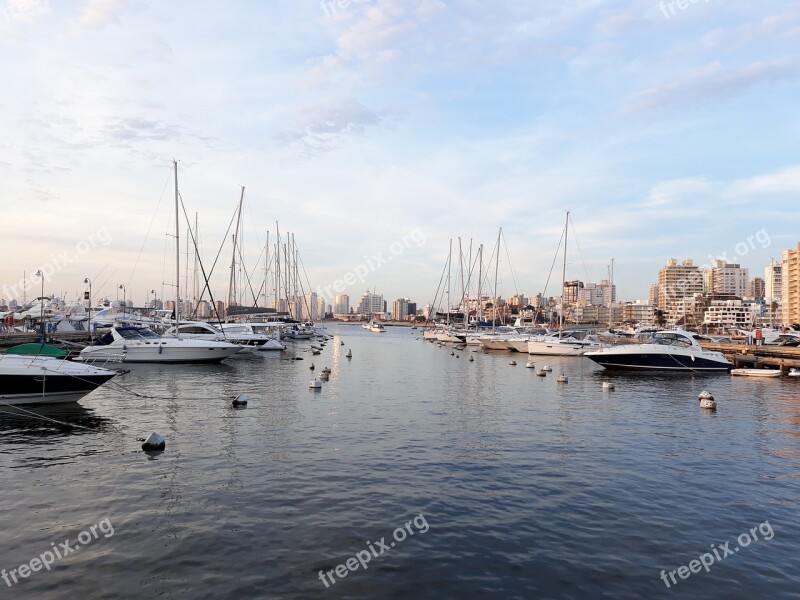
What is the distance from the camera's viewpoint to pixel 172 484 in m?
13.9

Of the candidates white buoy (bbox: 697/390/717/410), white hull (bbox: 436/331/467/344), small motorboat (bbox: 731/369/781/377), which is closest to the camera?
white buoy (bbox: 697/390/717/410)

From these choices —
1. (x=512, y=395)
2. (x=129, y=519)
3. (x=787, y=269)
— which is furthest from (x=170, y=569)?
(x=787, y=269)

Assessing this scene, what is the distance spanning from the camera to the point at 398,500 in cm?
1309

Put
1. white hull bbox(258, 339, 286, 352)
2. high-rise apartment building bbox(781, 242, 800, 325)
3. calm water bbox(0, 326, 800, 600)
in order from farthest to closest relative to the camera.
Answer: high-rise apartment building bbox(781, 242, 800, 325) < white hull bbox(258, 339, 286, 352) < calm water bbox(0, 326, 800, 600)

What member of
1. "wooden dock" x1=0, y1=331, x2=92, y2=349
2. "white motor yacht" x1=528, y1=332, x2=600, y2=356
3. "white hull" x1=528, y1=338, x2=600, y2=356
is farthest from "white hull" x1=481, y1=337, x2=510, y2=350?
"wooden dock" x1=0, y1=331, x2=92, y2=349

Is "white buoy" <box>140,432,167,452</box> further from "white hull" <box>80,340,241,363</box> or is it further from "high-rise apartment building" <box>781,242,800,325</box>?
"high-rise apartment building" <box>781,242,800,325</box>

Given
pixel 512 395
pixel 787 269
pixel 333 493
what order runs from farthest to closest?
pixel 787 269
pixel 512 395
pixel 333 493

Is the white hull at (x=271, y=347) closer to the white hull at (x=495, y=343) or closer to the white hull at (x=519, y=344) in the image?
the white hull at (x=495, y=343)

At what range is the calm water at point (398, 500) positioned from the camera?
9359mm

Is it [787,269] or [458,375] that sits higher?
[787,269]

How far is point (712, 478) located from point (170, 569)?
1465cm

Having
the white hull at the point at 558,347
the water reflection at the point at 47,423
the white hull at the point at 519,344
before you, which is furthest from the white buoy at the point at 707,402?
the white hull at the point at 519,344

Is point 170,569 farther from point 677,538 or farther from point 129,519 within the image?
point 677,538

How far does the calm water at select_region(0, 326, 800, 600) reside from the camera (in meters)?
9.36
